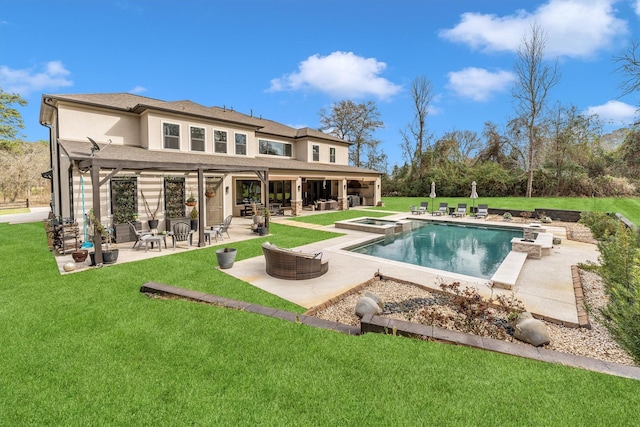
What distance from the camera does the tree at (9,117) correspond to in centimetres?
2916

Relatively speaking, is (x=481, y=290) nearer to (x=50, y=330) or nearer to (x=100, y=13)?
(x=50, y=330)

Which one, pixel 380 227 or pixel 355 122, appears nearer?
pixel 380 227

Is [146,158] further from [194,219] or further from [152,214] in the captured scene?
[194,219]

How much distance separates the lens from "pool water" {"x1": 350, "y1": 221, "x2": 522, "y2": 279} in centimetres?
1005

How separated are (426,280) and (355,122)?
1587 inches

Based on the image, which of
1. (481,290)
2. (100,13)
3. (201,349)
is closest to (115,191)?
(100,13)

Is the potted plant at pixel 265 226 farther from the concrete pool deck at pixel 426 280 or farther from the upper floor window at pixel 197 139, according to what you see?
the upper floor window at pixel 197 139

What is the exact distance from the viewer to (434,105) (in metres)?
39.2

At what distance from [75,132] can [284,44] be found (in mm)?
17283

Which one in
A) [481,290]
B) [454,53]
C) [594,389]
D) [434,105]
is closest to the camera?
[594,389]

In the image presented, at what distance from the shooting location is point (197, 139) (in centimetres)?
1655

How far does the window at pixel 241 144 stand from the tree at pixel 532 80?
96.8 feet

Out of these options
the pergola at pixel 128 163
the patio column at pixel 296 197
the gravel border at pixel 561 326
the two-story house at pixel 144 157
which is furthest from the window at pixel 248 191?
the gravel border at pixel 561 326

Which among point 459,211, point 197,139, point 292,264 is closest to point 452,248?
point 292,264
